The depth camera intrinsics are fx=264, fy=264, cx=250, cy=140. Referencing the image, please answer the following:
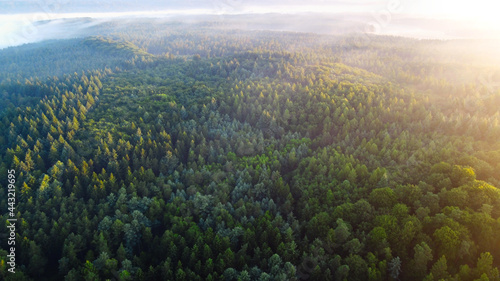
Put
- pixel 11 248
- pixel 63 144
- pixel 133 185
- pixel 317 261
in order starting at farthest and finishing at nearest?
pixel 63 144
pixel 133 185
pixel 11 248
pixel 317 261

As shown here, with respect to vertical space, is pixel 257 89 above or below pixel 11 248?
above

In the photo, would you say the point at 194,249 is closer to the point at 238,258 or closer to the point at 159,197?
the point at 238,258

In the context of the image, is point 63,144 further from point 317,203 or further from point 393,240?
point 393,240

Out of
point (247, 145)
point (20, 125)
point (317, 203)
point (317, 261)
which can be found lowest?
point (317, 261)

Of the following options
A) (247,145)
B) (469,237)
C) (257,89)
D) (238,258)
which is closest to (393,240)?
(469,237)

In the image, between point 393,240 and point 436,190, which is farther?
point 436,190

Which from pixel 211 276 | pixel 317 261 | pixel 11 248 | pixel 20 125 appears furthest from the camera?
pixel 20 125
